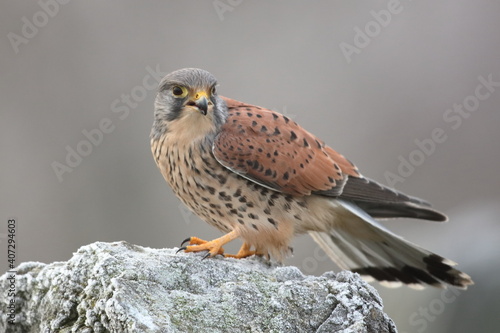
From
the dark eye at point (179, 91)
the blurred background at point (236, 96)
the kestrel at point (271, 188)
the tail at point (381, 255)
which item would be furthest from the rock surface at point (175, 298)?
the blurred background at point (236, 96)

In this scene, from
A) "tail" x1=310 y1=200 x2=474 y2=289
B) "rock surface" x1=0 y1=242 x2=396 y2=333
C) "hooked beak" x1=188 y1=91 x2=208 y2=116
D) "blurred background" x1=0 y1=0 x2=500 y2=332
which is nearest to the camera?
"rock surface" x1=0 y1=242 x2=396 y2=333

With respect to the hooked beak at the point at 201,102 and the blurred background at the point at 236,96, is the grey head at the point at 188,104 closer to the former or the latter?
the hooked beak at the point at 201,102

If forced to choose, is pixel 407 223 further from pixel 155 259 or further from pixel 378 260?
pixel 155 259

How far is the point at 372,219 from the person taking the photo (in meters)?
4.11

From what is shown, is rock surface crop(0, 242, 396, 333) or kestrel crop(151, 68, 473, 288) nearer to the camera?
rock surface crop(0, 242, 396, 333)

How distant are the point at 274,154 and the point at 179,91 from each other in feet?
2.19

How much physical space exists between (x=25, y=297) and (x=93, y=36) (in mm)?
4787

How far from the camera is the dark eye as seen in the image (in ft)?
12.2

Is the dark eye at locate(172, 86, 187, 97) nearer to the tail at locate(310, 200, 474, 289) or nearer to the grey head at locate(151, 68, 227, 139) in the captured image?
the grey head at locate(151, 68, 227, 139)

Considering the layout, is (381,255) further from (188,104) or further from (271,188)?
(188,104)

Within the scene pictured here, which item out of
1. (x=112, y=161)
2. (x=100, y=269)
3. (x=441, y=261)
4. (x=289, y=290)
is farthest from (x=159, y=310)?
(x=112, y=161)

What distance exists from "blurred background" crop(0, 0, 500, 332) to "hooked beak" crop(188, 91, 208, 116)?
2.96 m

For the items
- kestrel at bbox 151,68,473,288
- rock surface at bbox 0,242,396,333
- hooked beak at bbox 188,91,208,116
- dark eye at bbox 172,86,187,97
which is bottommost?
rock surface at bbox 0,242,396,333

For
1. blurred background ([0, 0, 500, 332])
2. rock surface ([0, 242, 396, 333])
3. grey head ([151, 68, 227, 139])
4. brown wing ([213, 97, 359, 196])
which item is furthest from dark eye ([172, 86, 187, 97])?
blurred background ([0, 0, 500, 332])
